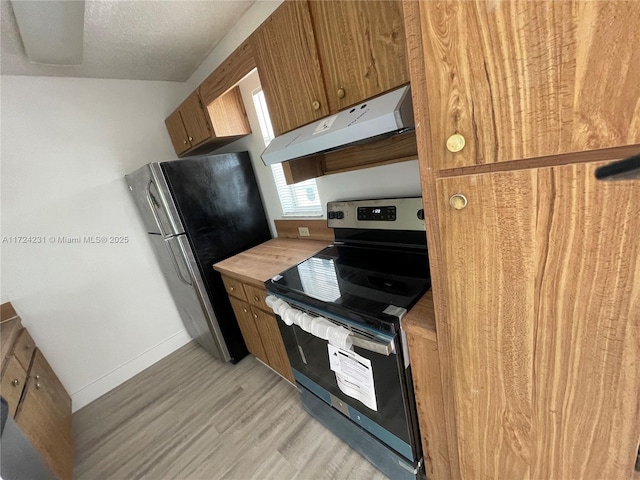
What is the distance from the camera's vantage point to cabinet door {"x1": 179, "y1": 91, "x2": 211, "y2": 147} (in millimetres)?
1876

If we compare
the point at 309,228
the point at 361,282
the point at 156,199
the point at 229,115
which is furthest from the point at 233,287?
the point at 229,115

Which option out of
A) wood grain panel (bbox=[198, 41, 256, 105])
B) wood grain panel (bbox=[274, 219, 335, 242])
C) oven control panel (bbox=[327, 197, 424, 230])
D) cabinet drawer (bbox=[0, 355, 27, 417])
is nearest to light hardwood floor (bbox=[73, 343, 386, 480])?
cabinet drawer (bbox=[0, 355, 27, 417])

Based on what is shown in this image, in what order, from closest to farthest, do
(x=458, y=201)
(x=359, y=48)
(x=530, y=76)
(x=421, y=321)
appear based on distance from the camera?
(x=530, y=76) → (x=458, y=201) → (x=421, y=321) → (x=359, y=48)

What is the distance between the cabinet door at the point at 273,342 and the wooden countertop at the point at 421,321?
888 mm

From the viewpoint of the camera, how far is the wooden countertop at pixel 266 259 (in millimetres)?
1555

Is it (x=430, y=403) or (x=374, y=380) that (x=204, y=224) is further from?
(x=430, y=403)

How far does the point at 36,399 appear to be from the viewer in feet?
4.91

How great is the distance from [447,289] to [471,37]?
52 centimetres

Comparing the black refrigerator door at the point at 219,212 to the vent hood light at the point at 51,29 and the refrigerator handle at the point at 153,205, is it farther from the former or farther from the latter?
the vent hood light at the point at 51,29

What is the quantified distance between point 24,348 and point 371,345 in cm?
228

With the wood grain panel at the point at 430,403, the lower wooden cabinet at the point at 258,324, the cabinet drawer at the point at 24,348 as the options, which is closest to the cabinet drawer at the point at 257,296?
the lower wooden cabinet at the point at 258,324

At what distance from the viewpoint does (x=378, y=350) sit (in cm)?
88

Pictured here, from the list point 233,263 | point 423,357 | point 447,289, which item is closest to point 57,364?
point 233,263

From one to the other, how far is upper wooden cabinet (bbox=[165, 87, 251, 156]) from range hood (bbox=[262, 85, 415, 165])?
97cm
